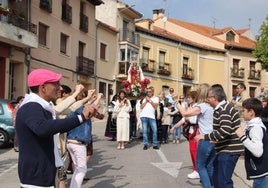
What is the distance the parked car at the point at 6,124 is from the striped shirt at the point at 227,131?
9.27m

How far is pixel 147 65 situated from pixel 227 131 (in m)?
36.1

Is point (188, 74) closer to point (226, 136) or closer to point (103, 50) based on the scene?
point (103, 50)

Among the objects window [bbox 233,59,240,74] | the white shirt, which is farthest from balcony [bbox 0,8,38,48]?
window [bbox 233,59,240,74]

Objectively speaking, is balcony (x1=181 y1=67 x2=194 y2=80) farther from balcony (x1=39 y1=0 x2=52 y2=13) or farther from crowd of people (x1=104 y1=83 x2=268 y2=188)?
crowd of people (x1=104 y1=83 x2=268 y2=188)

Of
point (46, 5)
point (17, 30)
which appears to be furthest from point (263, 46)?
point (17, 30)

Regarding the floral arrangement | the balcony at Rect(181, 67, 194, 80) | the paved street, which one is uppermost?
the balcony at Rect(181, 67, 194, 80)

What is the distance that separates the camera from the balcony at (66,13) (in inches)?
1140

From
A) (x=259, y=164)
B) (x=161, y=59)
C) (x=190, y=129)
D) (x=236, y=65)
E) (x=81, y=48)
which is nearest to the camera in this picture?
(x=259, y=164)

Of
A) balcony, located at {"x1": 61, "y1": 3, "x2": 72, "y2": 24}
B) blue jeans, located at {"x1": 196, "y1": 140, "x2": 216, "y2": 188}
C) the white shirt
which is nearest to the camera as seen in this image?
blue jeans, located at {"x1": 196, "y1": 140, "x2": 216, "y2": 188}

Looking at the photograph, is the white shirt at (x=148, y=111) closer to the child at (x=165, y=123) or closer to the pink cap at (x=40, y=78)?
the child at (x=165, y=123)

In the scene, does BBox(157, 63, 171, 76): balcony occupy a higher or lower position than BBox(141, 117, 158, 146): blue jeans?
higher

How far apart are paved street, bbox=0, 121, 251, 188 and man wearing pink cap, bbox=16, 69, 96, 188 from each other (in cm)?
443

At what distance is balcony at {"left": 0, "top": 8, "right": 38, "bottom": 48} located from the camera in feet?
68.8

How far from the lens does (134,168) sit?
10117 millimetres
